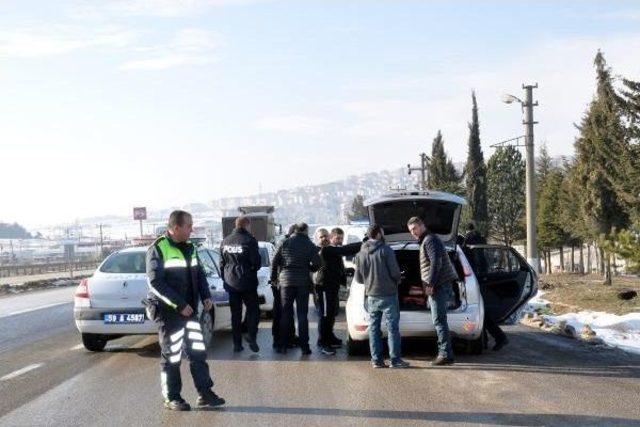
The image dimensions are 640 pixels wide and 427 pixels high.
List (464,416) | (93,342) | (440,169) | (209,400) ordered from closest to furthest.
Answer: (464,416)
(209,400)
(93,342)
(440,169)

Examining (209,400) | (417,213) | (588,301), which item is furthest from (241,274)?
(588,301)

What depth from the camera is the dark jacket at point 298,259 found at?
11.3 m

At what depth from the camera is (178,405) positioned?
297 inches

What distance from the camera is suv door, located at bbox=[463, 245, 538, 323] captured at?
11.7 metres

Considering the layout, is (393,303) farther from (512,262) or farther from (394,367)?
(512,262)

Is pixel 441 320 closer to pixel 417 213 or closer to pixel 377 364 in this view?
pixel 377 364

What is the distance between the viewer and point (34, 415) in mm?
7543

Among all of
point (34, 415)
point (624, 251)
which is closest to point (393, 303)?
point (34, 415)

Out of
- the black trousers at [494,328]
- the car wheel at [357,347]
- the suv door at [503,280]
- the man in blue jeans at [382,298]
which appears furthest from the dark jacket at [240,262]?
the black trousers at [494,328]

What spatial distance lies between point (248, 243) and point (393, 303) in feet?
7.97

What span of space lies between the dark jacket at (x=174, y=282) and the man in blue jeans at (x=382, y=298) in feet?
9.26

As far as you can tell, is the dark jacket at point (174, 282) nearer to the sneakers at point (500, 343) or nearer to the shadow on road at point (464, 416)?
the shadow on road at point (464, 416)

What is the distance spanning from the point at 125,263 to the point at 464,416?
667cm

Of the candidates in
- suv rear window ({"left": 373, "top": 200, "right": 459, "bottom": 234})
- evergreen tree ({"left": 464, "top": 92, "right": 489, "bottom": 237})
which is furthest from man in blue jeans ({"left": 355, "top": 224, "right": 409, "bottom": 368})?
evergreen tree ({"left": 464, "top": 92, "right": 489, "bottom": 237})
